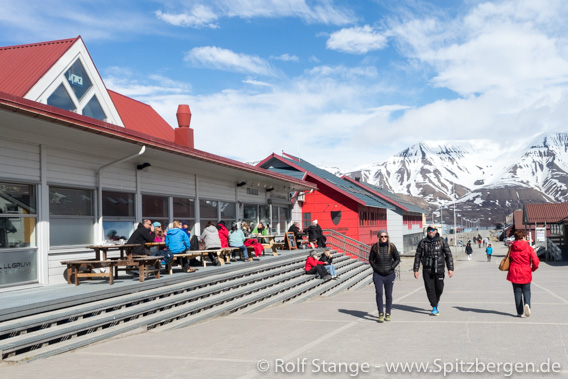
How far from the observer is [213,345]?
8.31 metres

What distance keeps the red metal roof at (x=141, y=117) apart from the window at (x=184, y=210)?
A: 209 inches

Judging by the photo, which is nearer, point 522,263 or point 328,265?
point 522,263

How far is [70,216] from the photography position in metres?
11.5

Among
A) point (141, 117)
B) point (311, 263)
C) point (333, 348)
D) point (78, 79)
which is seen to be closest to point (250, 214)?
point (311, 263)

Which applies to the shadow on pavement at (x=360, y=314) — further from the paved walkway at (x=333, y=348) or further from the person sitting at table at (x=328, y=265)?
the person sitting at table at (x=328, y=265)

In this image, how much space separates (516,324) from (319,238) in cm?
1392

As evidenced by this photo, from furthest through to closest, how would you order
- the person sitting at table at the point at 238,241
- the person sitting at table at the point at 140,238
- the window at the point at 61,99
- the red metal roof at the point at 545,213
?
the red metal roof at the point at 545,213 < the person sitting at table at the point at 238,241 < the window at the point at 61,99 < the person sitting at table at the point at 140,238

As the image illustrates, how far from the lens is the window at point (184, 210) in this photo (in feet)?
51.9

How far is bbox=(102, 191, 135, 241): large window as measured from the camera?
41.6ft

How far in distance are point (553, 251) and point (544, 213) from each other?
8.47 m

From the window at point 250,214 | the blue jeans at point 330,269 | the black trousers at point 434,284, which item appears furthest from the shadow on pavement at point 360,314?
the window at point 250,214

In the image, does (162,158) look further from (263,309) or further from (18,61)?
(18,61)

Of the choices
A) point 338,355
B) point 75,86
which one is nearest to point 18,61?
point 75,86

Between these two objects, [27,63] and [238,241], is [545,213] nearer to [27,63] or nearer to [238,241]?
[238,241]
